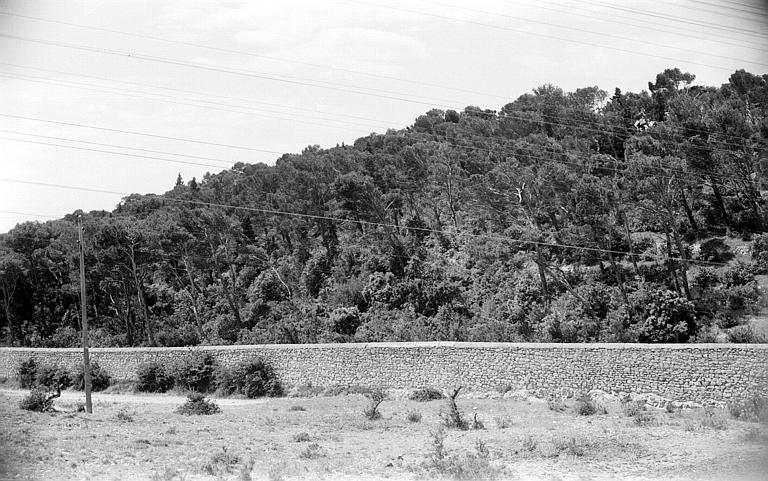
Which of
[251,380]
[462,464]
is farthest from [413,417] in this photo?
[251,380]

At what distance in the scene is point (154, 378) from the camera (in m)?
30.6

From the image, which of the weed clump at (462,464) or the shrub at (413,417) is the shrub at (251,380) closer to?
the shrub at (413,417)

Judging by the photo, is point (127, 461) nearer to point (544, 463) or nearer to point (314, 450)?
point (314, 450)

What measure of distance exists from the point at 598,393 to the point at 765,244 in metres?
12.5

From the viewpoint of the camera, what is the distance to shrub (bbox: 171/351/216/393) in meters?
28.9

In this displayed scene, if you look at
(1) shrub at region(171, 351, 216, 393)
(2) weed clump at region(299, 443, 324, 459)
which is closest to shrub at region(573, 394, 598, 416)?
(2) weed clump at region(299, 443, 324, 459)

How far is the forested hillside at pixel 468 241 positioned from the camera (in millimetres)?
28766

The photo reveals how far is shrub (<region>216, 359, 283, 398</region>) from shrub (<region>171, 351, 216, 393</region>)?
0.88m

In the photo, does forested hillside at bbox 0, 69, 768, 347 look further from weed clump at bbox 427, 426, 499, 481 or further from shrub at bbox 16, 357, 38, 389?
weed clump at bbox 427, 426, 499, 481

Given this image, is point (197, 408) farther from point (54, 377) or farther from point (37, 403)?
point (54, 377)

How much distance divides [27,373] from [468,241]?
22548 mm

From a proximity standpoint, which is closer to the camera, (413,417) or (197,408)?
(413,417)

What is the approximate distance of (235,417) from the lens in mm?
21672

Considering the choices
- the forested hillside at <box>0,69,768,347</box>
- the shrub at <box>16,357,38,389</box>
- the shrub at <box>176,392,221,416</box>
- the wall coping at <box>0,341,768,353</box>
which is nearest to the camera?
the wall coping at <box>0,341,768,353</box>
